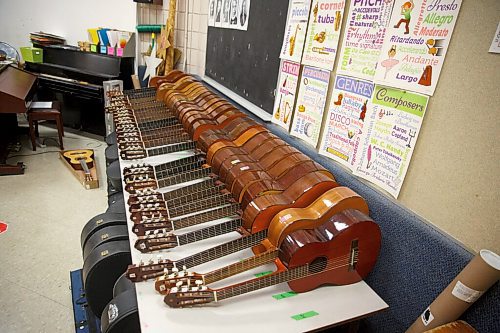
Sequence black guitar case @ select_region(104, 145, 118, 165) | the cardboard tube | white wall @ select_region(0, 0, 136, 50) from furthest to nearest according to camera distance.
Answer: white wall @ select_region(0, 0, 136, 50) → black guitar case @ select_region(104, 145, 118, 165) → the cardboard tube

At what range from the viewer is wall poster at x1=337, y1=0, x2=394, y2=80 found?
1.51 metres

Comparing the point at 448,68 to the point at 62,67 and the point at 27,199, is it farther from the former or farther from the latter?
the point at 62,67

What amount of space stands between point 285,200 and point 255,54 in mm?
1732

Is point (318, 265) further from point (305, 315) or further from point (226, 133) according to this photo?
point (226, 133)

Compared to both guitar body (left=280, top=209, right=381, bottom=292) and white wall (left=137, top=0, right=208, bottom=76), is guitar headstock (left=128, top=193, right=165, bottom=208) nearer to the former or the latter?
guitar body (left=280, top=209, right=381, bottom=292)

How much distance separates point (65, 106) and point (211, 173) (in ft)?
13.5

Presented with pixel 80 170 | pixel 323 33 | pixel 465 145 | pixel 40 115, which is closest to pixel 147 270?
pixel 465 145

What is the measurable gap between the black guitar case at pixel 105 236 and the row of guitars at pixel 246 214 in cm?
25

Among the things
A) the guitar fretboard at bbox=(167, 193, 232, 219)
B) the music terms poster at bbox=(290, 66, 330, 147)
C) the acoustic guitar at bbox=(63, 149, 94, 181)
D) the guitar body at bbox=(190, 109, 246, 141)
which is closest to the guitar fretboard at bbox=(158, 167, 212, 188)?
the guitar fretboard at bbox=(167, 193, 232, 219)

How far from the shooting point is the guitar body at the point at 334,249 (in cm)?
130

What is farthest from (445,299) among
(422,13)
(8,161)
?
(8,161)

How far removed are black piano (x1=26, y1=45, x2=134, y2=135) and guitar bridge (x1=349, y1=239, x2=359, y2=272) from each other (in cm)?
434

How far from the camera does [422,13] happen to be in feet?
4.34

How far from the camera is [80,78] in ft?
15.7
